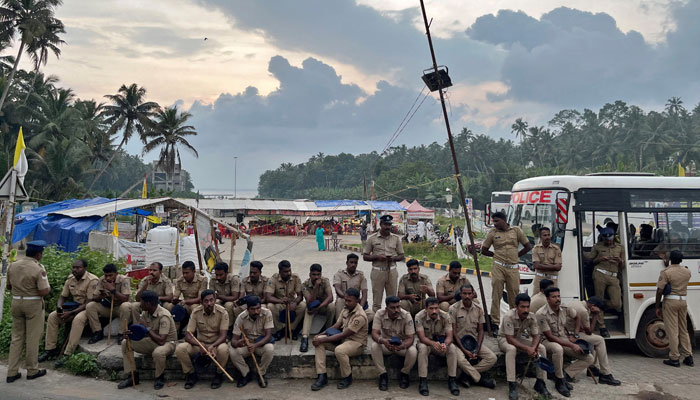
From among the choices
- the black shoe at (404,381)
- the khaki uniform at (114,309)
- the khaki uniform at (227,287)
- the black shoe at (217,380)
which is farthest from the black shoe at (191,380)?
the black shoe at (404,381)

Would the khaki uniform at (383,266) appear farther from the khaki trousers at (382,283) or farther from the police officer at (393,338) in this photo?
the police officer at (393,338)

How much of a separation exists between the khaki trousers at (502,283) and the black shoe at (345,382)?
8.59ft

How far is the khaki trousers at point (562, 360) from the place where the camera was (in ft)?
19.7

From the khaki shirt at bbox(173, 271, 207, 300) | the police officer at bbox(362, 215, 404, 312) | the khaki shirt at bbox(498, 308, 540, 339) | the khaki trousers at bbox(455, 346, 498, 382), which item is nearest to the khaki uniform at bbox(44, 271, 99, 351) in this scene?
the khaki shirt at bbox(173, 271, 207, 300)

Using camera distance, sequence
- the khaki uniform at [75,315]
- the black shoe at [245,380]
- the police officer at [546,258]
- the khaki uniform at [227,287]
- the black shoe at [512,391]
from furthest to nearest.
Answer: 1. the khaki uniform at [227,287]
2. the police officer at [546,258]
3. the khaki uniform at [75,315]
4. the black shoe at [245,380]
5. the black shoe at [512,391]

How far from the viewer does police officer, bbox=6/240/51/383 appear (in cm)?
610

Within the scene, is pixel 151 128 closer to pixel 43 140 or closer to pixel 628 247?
pixel 43 140

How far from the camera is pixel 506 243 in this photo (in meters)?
7.26

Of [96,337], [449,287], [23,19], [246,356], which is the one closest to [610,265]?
[449,287]

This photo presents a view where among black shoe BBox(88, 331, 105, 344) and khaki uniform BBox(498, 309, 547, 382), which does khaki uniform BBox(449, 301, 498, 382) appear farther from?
black shoe BBox(88, 331, 105, 344)

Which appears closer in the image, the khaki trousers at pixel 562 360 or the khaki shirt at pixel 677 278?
the khaki trousers at pixel 562 360

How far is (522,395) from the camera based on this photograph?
5984 mm

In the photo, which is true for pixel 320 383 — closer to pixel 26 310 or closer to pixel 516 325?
pixel 516 325

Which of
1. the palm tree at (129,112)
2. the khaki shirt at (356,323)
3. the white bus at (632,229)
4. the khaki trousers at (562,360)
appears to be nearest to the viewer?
the khaki trousers at (562,360)
